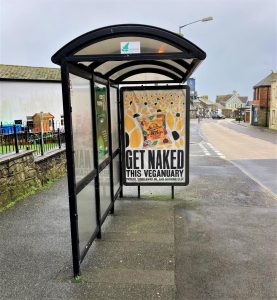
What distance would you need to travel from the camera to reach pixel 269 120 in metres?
39.0

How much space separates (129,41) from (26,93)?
23.3m

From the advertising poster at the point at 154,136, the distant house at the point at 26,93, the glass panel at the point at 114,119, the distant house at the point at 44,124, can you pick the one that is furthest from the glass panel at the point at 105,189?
the distant house at the point at 26,93

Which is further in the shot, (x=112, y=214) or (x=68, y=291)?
(x=112, y=214)

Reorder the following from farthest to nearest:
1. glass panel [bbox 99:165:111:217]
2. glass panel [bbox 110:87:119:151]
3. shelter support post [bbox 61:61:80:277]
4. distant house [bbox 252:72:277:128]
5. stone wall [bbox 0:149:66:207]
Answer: distant house [bbox 252:72:277:128], stone wall [bbox 0:149:66:207], glass panel [bbox 110:87:119:151], glass panel [bbox 99:165:111:217], shelter support post [bbox 61:61:80:277]

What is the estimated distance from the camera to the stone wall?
6.37m

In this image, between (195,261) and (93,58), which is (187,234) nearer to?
(195,261)

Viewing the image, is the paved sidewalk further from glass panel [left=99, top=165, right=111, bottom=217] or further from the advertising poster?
the advertising poster

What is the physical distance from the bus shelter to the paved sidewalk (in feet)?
1.22

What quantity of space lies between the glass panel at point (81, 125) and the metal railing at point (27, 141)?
10.6ft

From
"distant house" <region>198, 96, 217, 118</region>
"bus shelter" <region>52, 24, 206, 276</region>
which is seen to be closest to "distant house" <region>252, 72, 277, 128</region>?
"bus shelter" <region>52, 24, 206, 276</region>

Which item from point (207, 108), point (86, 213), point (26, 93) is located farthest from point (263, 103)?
point (207, 108)

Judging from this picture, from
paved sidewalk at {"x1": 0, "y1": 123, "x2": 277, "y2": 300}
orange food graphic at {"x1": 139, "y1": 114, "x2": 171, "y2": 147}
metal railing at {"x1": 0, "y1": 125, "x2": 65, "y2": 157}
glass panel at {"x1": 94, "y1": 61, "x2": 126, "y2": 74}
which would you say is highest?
glass panel at {"x1": 94, "y1": 61, "x2": 126, "y2": 74}

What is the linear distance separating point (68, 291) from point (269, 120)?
40.0 meters

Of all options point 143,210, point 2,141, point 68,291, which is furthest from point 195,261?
point 2,141
